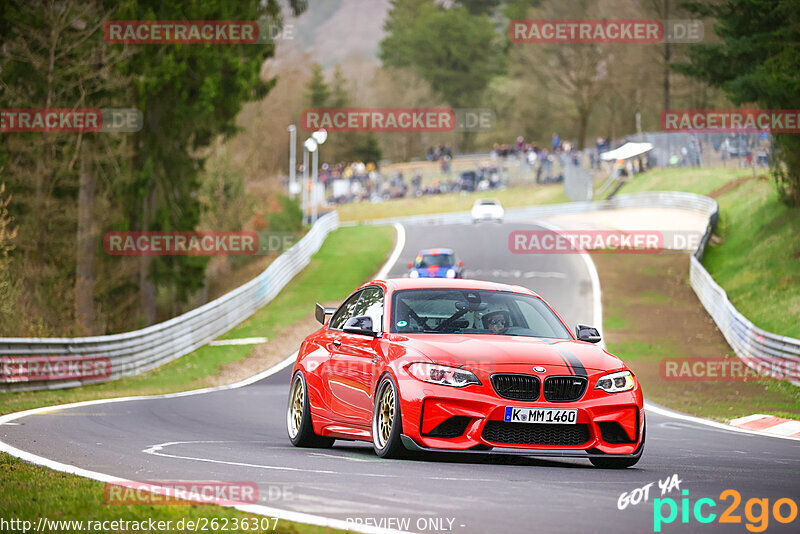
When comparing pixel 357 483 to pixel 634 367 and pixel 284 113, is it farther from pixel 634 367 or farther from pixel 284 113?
pixel 284 113

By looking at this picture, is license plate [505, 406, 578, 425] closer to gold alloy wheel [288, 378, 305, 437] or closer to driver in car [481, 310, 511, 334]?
driver in car [481, 310, 511, 334]

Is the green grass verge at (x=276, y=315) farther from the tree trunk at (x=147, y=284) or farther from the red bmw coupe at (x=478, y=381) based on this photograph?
the red bmw coupe at (x=478, y=381)

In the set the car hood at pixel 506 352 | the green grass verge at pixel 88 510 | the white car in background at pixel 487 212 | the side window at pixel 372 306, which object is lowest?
the green grass verge at pixel 88 510

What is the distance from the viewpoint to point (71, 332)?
109 feet

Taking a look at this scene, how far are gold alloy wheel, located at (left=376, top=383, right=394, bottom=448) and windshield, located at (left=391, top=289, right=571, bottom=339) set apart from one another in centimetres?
72

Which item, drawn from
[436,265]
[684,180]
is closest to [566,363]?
[436,265]

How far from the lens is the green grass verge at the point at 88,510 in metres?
6.35

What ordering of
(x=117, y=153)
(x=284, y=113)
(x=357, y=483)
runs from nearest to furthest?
(x=357, y=483) < (x=117, y=153) < (x=284, y=113)

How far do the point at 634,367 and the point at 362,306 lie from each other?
16.8 m

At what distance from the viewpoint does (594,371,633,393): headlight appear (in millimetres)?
9758

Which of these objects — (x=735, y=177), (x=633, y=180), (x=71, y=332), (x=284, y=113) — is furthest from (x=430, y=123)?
(x=71, y=332)

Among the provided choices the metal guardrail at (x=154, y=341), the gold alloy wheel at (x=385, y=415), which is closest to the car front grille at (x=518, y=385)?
the gold alloy wheel at (x=385, y=415)

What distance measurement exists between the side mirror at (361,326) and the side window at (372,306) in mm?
134

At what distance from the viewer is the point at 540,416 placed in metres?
9.42
